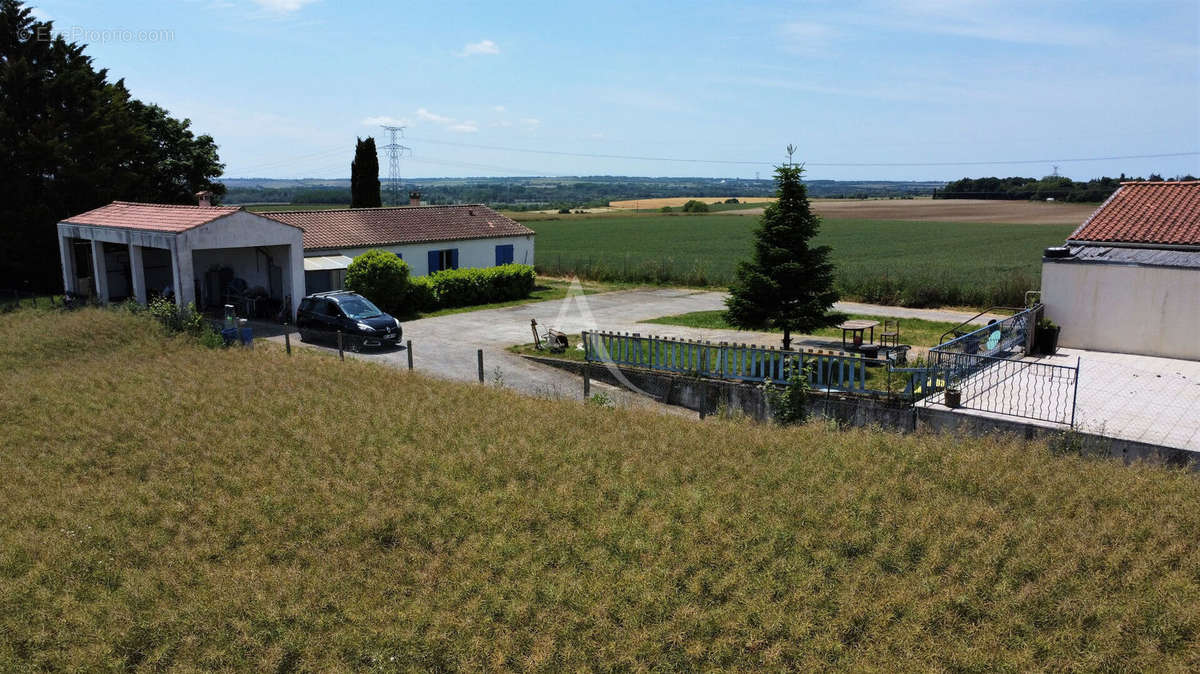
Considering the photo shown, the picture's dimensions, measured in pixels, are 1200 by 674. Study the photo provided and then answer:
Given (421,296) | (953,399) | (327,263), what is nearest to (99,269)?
(327,263)

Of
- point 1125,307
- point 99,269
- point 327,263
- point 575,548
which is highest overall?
point 327,263

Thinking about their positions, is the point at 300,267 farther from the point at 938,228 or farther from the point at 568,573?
the point at 938,228

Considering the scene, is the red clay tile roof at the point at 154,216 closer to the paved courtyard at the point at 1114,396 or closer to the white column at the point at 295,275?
the white column at the point at 295,275

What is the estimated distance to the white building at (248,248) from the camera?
912 inches

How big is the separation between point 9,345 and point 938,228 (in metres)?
68.7

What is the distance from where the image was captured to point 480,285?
2977 cm

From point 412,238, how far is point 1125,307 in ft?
73.0

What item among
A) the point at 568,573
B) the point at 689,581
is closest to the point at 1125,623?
the point at 689,581

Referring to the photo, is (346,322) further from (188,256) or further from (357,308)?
(188,256)

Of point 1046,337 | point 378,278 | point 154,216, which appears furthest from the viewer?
point 378,278

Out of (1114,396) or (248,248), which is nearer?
(1114,396)

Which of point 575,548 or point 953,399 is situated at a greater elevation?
point 953,399

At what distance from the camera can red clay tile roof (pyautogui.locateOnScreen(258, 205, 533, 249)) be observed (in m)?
28.5

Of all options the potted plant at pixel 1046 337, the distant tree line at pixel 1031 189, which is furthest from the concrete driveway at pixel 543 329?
the distant tree line at pixel 1031 189
